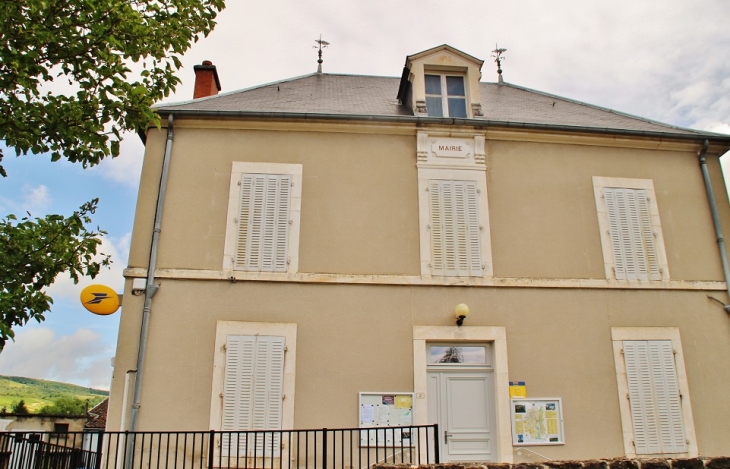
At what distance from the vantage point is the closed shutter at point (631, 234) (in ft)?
27.3

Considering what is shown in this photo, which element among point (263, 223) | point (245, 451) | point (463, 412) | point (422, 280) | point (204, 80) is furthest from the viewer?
point (204, 80)

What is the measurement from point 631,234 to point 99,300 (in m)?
8.21

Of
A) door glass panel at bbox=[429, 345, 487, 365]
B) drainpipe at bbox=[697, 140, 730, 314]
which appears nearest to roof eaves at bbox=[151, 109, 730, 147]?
drainpipe at bbox=[697, 140, 730, 314]

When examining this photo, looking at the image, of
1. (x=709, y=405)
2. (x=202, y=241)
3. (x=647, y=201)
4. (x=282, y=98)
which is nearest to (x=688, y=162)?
(x=647, y=201)

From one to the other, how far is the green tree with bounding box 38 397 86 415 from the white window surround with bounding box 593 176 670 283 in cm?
3153

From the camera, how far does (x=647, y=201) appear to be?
345 inches

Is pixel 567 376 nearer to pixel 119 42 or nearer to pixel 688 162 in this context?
pixel 688 162

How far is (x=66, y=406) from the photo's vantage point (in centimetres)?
3216

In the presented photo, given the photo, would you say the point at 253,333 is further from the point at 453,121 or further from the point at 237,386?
the point at 453,121

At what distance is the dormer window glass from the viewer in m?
9.17

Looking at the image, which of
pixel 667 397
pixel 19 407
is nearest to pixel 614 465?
pixel 667 397

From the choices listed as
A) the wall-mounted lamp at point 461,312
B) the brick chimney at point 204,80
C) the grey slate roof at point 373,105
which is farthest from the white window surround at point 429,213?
the brick chimney at point 204,80

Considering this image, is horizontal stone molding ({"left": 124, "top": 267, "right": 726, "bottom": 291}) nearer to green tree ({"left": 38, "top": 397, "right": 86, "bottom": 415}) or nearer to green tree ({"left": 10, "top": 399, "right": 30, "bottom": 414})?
green tree ({"left": 10, "top": 399, "right": 30, "bottom": 414})

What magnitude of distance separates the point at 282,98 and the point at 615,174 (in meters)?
5.95
